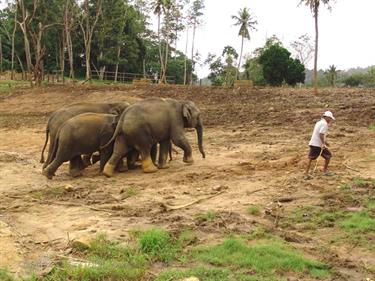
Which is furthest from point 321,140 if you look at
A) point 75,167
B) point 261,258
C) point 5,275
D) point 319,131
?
point 5,275

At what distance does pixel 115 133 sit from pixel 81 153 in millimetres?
838

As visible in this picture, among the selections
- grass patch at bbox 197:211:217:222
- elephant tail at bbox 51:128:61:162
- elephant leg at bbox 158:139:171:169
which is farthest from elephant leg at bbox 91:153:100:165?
grass patch at bbox 197:211:217:222

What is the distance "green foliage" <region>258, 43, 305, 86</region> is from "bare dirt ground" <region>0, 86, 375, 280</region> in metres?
24.6

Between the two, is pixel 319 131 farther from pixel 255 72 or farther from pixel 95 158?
pixel 255 72

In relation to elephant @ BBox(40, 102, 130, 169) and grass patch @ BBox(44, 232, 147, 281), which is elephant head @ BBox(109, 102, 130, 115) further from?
grass patch @ BBox(44, 232, 147, 281)

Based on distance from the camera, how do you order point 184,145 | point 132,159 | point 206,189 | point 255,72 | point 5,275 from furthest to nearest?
1. point 255,72
2. point 132,159
3. point 184,145
4. point 206,189
5. point 5,275

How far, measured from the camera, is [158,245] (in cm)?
670

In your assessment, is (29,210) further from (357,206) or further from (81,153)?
(357,206)

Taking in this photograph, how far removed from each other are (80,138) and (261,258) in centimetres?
646

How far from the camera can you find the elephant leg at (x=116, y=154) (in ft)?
39.2

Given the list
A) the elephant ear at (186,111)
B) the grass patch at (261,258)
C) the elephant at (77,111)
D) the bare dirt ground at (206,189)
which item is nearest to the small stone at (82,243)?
the bare dirt ground at (206,189)

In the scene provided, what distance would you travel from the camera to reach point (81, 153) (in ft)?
39.6

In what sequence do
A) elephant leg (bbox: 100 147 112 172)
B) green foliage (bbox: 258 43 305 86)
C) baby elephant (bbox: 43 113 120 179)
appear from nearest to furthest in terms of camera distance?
baby elephant (bbox: 43 113 120 179), elephant leg (bbox: 100 147 112 172), green foliage (bbox: 258 43 305 86)

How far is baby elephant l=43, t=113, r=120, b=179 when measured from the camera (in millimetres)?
11805
